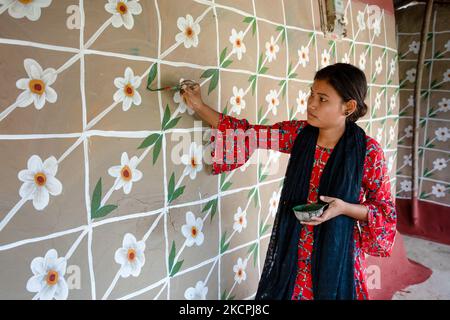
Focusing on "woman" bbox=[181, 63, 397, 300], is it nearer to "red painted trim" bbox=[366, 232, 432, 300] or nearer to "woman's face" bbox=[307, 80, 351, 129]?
"woman's face" bbox=[307, 80, 351, 129]

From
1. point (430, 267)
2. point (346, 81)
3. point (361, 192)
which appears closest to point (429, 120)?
point (430, 267)

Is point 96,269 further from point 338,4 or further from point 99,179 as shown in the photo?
point 338,4

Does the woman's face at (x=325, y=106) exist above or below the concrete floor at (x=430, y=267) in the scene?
above

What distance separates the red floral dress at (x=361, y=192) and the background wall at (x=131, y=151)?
0.39 ft

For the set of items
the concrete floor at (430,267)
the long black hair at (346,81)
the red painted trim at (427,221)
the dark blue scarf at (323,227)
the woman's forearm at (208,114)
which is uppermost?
the long black hair at (346,81)

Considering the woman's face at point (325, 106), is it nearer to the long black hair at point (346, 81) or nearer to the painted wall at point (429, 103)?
Answer: the long black hair at point (346, 81)

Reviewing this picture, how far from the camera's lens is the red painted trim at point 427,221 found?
330 centimetres

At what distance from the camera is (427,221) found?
340 cm

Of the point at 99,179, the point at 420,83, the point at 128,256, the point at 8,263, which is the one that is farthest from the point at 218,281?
the point at 420,83

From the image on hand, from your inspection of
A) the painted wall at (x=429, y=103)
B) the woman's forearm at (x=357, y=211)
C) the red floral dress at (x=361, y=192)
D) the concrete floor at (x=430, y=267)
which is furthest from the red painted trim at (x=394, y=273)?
the woman's forearm at (x=357, y=211)

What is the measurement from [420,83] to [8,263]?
3.39m

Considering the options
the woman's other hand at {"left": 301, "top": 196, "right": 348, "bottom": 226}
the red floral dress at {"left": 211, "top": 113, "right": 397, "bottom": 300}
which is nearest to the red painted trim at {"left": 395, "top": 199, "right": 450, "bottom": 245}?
the red floral dress at {"left": 211, "top": 113, "right": 397, "bottom": 300}

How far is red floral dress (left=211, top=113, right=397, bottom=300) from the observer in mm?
1165

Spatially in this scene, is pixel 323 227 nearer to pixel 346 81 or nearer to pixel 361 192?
pixel 361 192
